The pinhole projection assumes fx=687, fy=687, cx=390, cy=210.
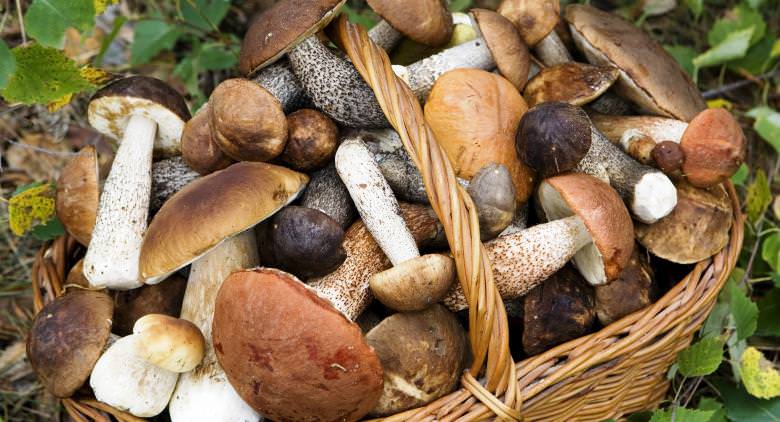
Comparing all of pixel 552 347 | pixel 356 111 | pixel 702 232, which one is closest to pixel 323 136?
pixel 356 111

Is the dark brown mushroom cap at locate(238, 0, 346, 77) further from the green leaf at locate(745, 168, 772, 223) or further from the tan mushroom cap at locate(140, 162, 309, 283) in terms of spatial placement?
the green leaf at locate(745, 168, 772, 223)

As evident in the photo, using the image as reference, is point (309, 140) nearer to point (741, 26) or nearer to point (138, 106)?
point (138, 106)

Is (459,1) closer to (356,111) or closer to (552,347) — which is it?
(356,111)

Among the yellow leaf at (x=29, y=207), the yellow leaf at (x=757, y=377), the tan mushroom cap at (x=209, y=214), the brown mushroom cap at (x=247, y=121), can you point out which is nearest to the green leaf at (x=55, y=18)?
the brown mushroom cap at (x=247, y=121)

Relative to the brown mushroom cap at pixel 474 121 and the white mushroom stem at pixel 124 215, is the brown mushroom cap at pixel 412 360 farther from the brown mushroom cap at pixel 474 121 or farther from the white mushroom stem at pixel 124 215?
the white mushroom stem at pixel 124 215

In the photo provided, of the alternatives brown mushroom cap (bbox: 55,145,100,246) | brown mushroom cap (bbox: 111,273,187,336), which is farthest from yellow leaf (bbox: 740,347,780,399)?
brown mushroom cap (bbox: 55,145,100,246)
